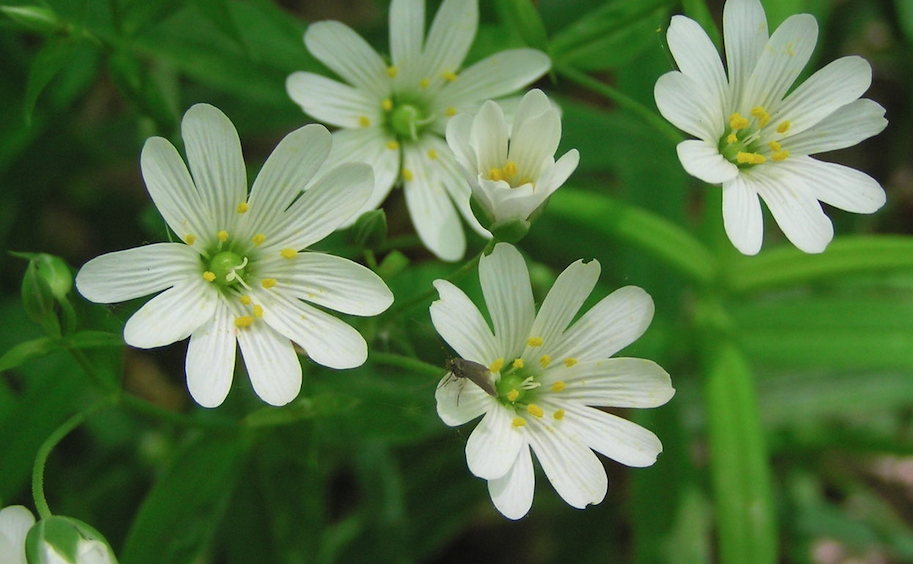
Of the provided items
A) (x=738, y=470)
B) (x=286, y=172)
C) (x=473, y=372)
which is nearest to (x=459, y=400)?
(x=473, y=372)

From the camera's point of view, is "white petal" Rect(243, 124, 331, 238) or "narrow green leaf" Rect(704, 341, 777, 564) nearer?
"white petal" Rect(243, 124, 331, 238)

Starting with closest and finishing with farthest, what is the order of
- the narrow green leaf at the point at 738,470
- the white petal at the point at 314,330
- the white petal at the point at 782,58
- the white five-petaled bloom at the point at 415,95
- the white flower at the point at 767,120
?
1. the white petal at the point at 314,330
2. the white flower at the point at 767,120
3. the white petal at the point at 782,58
4. the white five-petaled bloom at the point at 415,95
5. the narrow green leaf at the point at 738,470

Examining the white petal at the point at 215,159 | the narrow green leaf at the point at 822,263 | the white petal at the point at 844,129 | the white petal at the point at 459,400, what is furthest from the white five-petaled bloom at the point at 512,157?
the narrow green leaf at the point at 822,263

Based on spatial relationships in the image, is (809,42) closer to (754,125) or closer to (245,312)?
(754,125)

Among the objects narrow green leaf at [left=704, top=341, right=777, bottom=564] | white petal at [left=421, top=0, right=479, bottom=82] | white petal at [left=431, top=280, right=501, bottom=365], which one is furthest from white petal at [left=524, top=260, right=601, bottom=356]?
narrow green leaf at [left=704, top=341, right=777, bottom=564]

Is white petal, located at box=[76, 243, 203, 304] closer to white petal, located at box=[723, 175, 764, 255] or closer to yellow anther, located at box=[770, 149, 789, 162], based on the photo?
white petal, located at box=[723, 175, 764, 255]

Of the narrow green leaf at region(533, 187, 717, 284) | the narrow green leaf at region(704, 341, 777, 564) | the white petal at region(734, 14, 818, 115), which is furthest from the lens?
the narrow green leaf at region(533, 187, 717, 284)

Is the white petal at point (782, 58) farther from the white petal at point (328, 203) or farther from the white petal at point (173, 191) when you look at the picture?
the white petal at point (173, 191)
